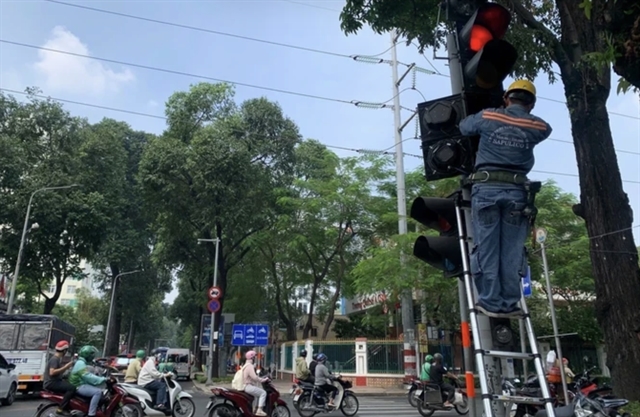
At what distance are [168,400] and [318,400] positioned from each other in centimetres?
337

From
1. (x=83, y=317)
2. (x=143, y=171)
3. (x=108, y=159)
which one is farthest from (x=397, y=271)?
(x=83, y=317)

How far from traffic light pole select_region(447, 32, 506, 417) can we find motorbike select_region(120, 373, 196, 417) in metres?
8.64

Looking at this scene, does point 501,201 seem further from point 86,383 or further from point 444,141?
point 86,383

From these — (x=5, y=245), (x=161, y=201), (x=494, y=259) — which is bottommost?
(x=494, y=259)

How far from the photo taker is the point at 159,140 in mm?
26406

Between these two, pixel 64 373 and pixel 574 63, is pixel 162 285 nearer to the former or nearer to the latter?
pixel 64 373

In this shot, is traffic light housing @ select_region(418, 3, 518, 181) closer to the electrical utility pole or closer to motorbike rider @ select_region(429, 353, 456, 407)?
motorbike rider @ select_region(429, 353, 456, 407)

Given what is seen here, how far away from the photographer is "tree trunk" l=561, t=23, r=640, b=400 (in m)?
7.01

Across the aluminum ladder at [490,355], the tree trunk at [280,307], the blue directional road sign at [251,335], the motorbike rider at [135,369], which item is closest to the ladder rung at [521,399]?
the aluminum ladder at [490,355]

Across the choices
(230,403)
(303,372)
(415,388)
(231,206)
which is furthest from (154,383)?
(231,206)

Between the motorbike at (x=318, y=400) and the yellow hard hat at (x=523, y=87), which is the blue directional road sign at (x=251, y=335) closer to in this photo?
the motorbike at (x=318, y=400)

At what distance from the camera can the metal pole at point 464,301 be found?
3293 mm

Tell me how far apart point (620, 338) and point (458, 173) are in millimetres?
4884

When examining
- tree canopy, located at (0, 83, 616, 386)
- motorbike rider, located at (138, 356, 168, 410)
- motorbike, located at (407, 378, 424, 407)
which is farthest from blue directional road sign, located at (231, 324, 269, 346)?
motorbike rider, located at (138, 356, 168, 410)
